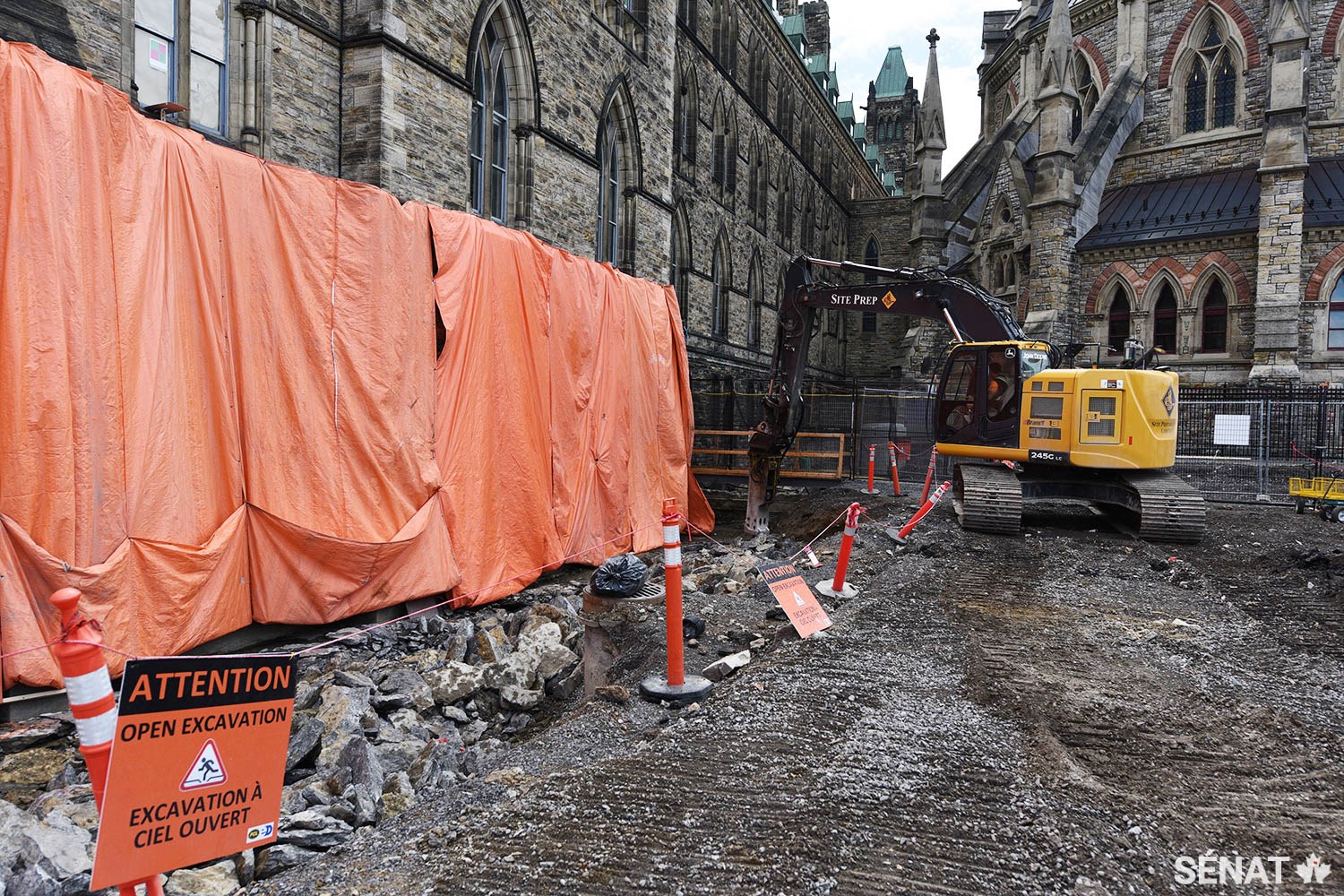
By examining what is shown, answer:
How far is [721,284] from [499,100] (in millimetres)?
16179

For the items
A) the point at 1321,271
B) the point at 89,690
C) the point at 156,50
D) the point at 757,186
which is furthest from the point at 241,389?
the point at 757,186

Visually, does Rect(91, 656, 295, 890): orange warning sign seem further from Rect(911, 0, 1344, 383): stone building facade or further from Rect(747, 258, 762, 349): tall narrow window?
Rect(747, 258, 762, 349): tall narrow window

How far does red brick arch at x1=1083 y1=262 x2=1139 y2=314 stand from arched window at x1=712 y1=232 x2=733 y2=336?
39.0ft

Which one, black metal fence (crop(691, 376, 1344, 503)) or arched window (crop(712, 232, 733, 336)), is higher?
arched window (crop(712, 232, 733, 336))

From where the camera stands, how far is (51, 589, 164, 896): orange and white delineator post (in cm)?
225

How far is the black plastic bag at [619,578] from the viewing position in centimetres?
684

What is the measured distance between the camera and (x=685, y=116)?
26.2 meters

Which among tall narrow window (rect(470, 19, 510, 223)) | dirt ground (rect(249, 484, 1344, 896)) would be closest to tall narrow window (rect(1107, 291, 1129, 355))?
tall narrow window (rect(470, 19, 510, 223))

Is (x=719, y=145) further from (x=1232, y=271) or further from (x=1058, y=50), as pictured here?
(x=1232, y=271)

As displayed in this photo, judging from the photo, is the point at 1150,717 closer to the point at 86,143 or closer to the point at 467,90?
the point at 86,143

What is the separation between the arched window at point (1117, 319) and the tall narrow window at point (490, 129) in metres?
20.0

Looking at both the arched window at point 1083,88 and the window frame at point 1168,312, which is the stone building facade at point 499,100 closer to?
the arched window at point 1083,88

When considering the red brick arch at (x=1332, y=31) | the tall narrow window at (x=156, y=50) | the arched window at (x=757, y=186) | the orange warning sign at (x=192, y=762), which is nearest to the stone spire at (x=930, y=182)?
the arched window at (x=757, y=186)

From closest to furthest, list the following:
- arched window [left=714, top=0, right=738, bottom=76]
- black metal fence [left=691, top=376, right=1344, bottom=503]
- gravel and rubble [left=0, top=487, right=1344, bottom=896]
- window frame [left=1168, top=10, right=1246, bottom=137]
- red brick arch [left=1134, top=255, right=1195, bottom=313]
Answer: gravel and rubble [left=0, top=487, right=1344, bottom=896], black metal fence [left=691, top=376, right=1344, bottom=503], red brick arch [left=1134, top=255, right=1195, bottom=313], window frame [left=1168, top=10, right=1246, bottom=137], arched window [left=714, top=0, right=738, bottom=76]
